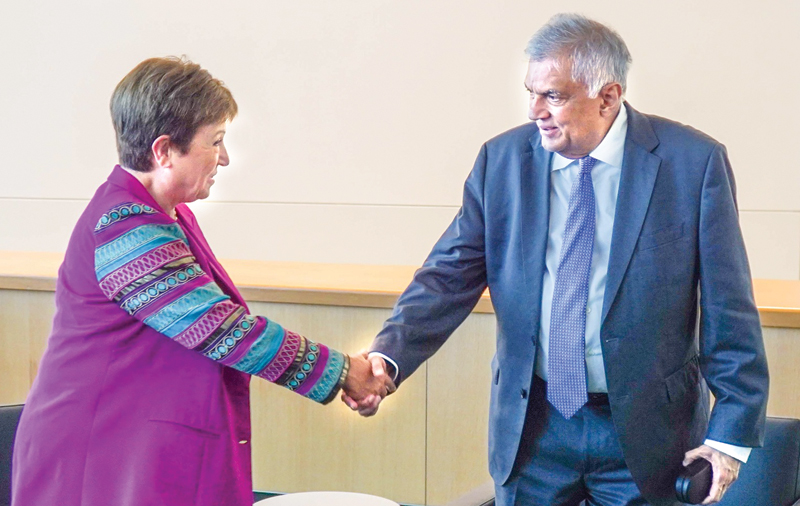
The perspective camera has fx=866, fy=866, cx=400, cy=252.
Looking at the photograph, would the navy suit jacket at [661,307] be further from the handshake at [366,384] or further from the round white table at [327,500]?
the round white table at [327,500]

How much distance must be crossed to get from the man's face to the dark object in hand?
707 mm

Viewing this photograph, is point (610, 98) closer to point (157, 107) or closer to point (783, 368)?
point (157, 107)

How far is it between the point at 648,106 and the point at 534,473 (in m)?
3.35

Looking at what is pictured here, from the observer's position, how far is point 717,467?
1813mm

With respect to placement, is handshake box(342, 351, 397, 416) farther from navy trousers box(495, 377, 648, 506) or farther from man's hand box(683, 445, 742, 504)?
man's hand box(683, 445, 742, 504)

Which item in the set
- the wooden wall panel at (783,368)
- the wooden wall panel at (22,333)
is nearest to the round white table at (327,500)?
the wooden wall panel at (783,368)

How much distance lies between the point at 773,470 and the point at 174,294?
1.63 meters

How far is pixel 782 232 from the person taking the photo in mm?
4727

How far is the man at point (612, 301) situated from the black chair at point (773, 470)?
41 cm

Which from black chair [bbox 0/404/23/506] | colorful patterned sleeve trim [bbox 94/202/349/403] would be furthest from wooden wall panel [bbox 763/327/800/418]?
black chair [bbox 0/404/23/506]

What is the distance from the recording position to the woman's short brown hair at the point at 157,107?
66.2 inches

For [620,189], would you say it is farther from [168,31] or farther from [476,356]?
[168,31]

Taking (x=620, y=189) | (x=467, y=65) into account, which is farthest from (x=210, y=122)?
(x=467, y=65)

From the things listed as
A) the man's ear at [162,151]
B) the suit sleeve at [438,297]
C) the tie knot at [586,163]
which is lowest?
the suit sleeve at [438,297]
